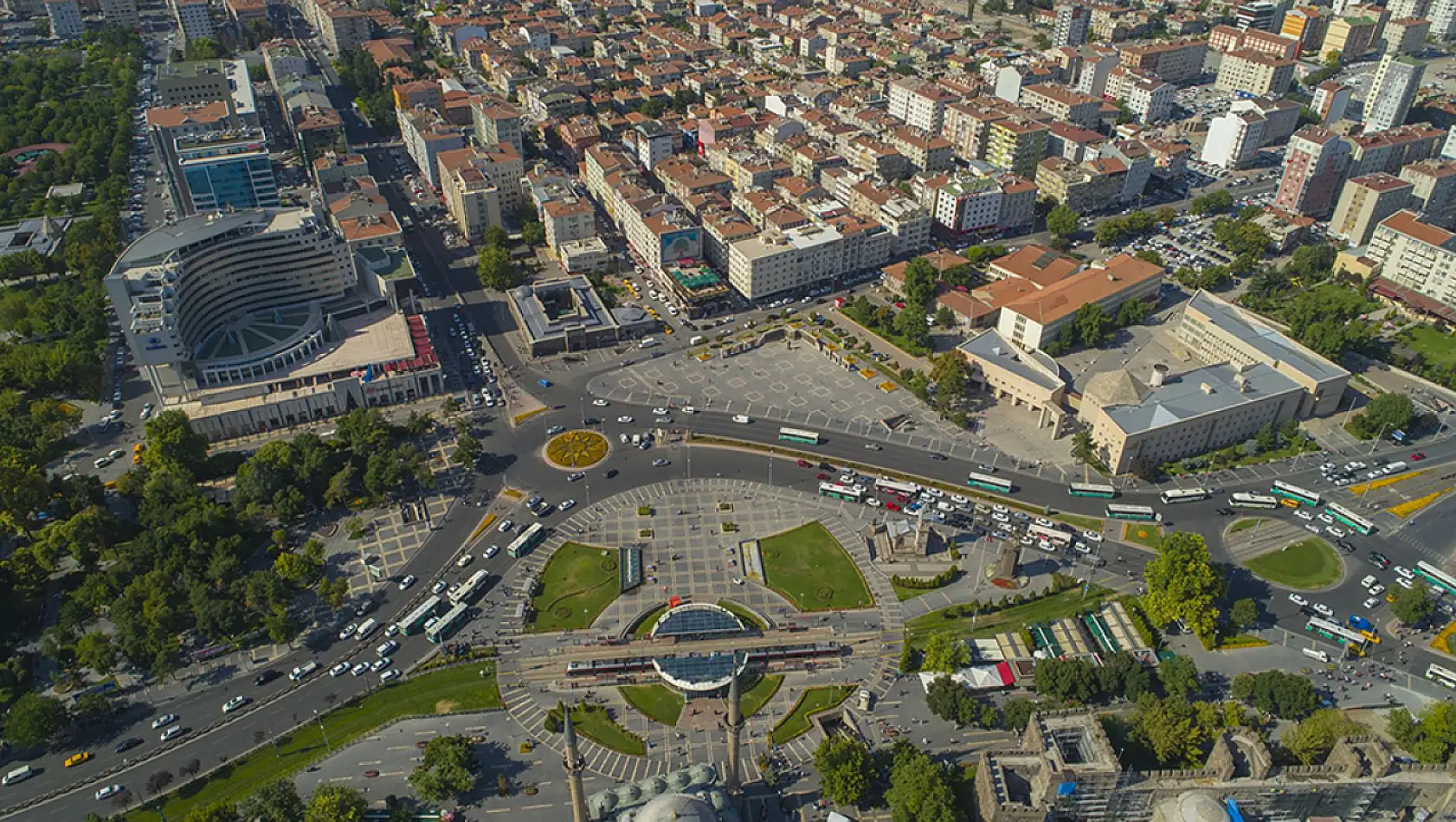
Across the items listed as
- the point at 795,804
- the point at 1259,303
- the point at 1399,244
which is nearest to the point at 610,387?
the point at 795,804

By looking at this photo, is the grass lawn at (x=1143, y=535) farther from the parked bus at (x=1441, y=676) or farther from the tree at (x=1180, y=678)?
the parked bus at (x=1441, y=676)

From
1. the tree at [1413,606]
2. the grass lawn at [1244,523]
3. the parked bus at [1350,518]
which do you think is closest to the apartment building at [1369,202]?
the parked bus at [1350,518]

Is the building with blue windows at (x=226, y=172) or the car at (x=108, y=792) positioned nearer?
the car at (x=108, y=792)

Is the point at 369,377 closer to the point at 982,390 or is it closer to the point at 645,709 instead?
the point at 645,709

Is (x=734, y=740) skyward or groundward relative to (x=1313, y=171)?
groundward

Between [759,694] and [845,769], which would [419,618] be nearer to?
[759,694]

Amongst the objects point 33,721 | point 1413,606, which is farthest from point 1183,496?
point 33,721

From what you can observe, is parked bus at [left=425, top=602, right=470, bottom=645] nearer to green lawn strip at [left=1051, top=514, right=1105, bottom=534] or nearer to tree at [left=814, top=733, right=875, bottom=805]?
tree at [left=814, top=733, right=875, bottom=805]
